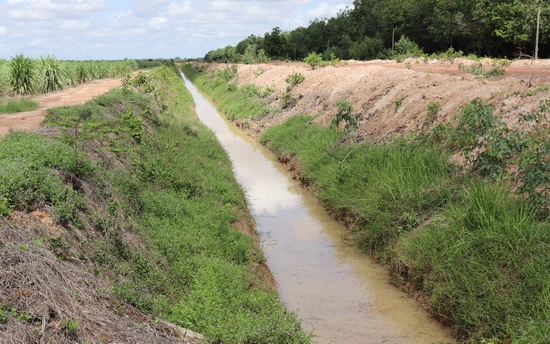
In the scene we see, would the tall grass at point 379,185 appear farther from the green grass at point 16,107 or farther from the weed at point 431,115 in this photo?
the green grass at point 16,107

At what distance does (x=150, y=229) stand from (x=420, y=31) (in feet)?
203

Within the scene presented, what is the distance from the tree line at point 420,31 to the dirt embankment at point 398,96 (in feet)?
52.0

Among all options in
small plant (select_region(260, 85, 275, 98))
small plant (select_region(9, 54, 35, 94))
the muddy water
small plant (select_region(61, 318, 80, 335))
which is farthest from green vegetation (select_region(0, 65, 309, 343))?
small plant (select_region(260, 85, 275, 98))

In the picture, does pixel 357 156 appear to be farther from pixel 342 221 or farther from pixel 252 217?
pixel 252 217

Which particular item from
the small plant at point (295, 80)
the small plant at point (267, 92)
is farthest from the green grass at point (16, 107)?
the small plant at point (267, 92)

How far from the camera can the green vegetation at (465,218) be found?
231 inches

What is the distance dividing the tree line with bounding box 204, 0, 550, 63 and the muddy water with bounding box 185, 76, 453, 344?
25354 millimetres

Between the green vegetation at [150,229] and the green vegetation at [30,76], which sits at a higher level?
the green vegetation at [30,76]

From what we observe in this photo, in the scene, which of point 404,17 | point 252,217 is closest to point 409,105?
point 252,217

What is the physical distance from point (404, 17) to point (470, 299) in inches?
2495

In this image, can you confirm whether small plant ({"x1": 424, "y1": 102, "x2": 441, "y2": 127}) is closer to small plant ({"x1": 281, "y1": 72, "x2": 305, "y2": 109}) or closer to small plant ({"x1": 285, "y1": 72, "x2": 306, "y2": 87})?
small plant ({"x1": 281, "y1": 72, "x2": 305, "y2": 109})

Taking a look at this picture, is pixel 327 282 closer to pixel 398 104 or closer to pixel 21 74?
pixel 398 104

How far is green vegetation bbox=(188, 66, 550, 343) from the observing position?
19.3 ft

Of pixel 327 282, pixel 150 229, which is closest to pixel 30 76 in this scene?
pixel 150 229
